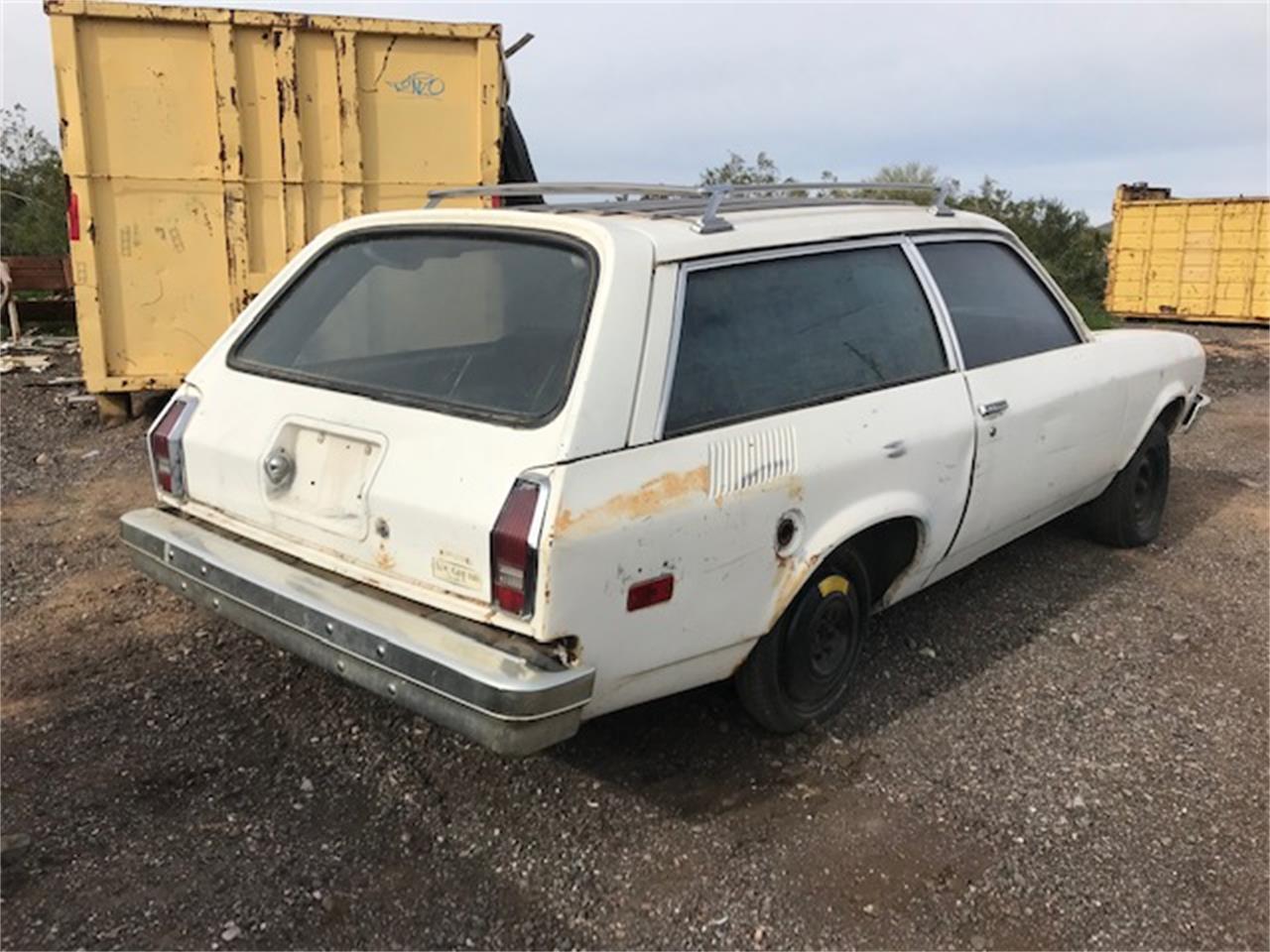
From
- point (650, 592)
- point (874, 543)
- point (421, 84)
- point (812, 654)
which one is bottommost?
point (812, 654)

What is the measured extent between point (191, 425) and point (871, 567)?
7.53ft

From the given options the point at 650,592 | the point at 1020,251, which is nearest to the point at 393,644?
the point at 650,592

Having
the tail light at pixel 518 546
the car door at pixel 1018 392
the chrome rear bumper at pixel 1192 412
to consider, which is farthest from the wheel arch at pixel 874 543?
the chrome rear bumper at pixel 1192 412

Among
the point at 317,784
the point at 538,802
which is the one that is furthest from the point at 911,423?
the point at 317,784

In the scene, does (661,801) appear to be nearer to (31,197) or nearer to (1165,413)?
(1165,413)

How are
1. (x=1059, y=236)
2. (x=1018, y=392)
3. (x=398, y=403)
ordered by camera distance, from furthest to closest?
(x=1059, y=236)
(x=1018, y=392)
(x=398, y=403)

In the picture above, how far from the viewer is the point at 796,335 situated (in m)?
3.16

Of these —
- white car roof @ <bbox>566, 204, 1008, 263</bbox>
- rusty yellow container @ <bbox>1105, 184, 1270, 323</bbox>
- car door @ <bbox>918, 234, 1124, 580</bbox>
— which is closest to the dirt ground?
car door @ <bbox>918, 234, 1124, 580</bbox>

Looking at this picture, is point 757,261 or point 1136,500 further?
point 1136,500

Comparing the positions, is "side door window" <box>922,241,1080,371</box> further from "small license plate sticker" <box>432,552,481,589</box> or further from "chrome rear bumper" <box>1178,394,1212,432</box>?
"small license plate sticker" <box>432,552,481,589</box>

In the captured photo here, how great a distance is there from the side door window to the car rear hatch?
1.62 metres

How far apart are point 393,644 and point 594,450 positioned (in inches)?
26.6

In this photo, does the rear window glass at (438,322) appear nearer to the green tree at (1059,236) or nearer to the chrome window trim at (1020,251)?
the chrome window trim at (1020,251)

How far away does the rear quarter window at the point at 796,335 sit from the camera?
2.87 meters
